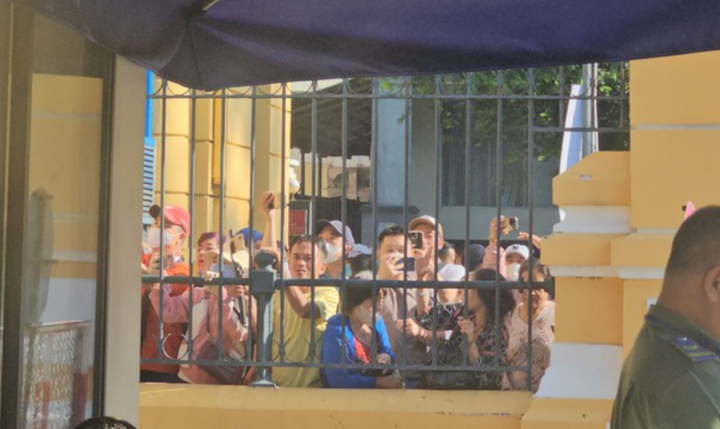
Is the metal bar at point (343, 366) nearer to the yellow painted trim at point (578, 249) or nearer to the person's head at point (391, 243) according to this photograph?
the yellow painted trim at point (578, 249)

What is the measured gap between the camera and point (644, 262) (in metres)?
5.80

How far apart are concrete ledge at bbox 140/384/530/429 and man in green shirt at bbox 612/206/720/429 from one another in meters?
3.32

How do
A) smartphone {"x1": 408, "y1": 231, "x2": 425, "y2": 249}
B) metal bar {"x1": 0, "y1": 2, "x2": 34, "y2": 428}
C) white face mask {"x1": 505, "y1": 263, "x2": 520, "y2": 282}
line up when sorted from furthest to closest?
white face mask {"x1": 505, "y1": 263, "x2": 520, "y2": 282}, smartphone {"x1": 408, "y1": 231, "x2": 425, "y2": 249}, metal bar {"x1": 0, "y1": 2, "x2": 34, "y2": 428}

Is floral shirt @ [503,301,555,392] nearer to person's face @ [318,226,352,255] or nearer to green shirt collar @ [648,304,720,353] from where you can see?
person's face @ [318,226,352,255]

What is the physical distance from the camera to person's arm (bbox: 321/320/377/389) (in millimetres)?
6801

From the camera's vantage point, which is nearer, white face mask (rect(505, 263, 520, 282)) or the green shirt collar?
the green shirt collar

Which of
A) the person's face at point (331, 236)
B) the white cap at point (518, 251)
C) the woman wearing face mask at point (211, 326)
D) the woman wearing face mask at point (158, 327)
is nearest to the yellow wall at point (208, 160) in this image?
the woman wearing face mask at point (158, 327)

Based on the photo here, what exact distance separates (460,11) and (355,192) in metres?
16.6

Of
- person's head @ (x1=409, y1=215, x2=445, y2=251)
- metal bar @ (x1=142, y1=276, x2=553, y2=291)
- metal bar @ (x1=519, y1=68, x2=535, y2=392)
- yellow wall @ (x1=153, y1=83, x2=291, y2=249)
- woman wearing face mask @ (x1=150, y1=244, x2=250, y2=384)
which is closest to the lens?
metal bar @ (x1=519, y1=68, x2=535, y2=392)

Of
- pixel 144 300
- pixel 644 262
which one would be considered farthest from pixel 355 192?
pixel 644 262

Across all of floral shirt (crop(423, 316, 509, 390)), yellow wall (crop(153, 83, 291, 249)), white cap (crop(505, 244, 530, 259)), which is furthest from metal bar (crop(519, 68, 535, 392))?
yellow wall (crop(153, 83, 291, 249))

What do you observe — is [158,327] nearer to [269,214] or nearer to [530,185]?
[269,214]

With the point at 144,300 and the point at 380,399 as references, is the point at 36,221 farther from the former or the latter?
the point at 144,300

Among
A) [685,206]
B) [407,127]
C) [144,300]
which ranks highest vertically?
[407,127]
